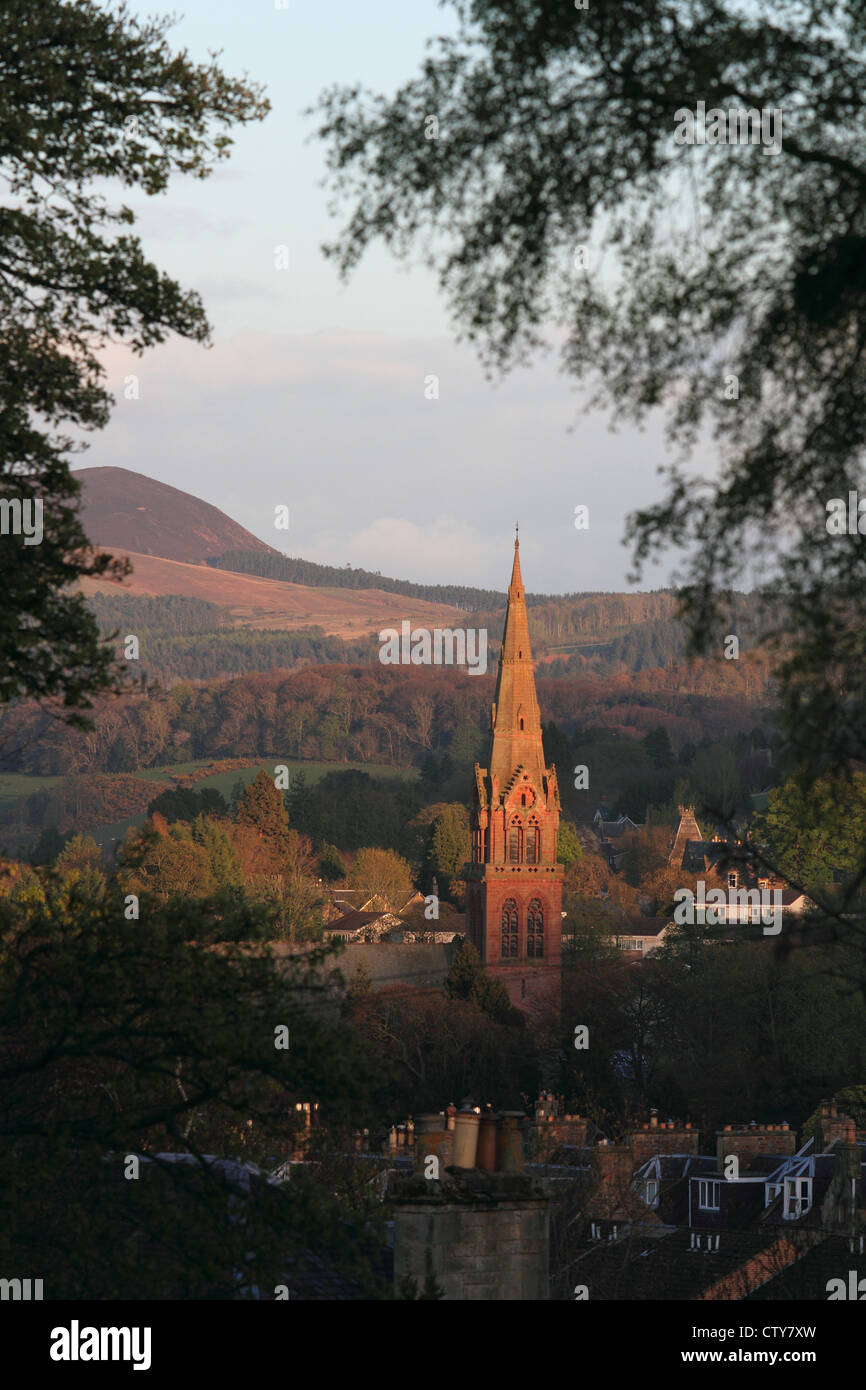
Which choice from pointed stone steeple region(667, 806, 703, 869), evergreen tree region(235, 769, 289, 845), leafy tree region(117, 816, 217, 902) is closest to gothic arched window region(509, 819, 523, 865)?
leafy tree region(117, 816, 217, 902)

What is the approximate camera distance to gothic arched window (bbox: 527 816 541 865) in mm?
111312

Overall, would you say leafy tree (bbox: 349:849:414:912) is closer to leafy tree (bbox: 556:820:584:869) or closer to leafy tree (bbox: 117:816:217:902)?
leafy tree (bbox: 556:820:584:869)

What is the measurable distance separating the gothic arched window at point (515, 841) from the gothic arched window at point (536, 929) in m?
2.81

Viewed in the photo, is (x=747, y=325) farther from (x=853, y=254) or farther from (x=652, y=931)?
(x=652, y=931)

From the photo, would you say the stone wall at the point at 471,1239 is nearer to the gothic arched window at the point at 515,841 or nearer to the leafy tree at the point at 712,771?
the gothic arched window at the point at 515,841

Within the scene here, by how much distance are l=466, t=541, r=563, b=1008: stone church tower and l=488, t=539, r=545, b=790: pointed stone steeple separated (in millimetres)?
56

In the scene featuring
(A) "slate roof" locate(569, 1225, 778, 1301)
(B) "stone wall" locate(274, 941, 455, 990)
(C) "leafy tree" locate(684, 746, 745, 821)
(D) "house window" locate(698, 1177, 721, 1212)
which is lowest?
(B) "stone wall" locate(274, 941, 455, 990)

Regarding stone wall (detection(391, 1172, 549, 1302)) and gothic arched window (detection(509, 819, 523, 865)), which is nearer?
stone wall (detection(391, 1172, 549, 1302))

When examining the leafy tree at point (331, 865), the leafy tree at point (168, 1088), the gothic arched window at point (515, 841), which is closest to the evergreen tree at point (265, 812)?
the leafy tree at point (331, 865)

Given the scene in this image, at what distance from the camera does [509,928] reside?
4309 inches

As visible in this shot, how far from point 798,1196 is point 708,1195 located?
7.30 feet

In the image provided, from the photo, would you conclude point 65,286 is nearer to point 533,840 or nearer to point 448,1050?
point 448,1050

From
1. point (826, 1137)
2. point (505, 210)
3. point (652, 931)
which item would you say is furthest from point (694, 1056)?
point (505, 210)

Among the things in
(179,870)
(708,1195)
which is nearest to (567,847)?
(179,870)
